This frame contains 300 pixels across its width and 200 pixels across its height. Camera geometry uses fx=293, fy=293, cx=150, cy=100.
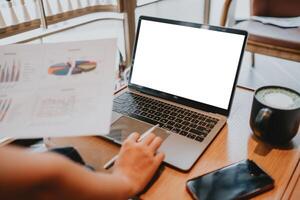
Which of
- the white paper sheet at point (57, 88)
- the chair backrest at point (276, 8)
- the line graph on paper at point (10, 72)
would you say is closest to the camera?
the white paper sheet at point (57, 88)

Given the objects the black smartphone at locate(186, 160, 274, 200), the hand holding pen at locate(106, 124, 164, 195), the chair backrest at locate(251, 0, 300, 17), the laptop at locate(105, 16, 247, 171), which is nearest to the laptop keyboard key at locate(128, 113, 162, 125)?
the laptop at locate(105, 16, 247, 171)

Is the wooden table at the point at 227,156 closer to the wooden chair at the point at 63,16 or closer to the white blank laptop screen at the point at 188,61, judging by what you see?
the white blank laptop screen at the point at 188,61

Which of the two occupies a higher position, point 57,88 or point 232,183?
point 57,88

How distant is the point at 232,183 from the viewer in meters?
0.59

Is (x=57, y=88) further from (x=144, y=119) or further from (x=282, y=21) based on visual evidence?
(x=282, y=21)

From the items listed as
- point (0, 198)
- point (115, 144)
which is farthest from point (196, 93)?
point (0, 198)

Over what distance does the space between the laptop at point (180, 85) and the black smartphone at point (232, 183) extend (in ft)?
0.26

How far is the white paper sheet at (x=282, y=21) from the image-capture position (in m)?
1.81

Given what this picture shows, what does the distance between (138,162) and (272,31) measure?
1.48 meters

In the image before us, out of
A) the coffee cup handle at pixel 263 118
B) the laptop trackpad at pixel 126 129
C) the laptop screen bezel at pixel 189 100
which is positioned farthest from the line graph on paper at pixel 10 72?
the coffee cup handle at pixel 263 118

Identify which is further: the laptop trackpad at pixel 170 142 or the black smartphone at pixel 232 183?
the laptop trackpad at pixel 170 142

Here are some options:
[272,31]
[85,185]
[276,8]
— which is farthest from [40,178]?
[276,8]

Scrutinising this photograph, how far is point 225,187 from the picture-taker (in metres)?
0.58

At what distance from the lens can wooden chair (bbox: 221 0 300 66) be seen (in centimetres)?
167
